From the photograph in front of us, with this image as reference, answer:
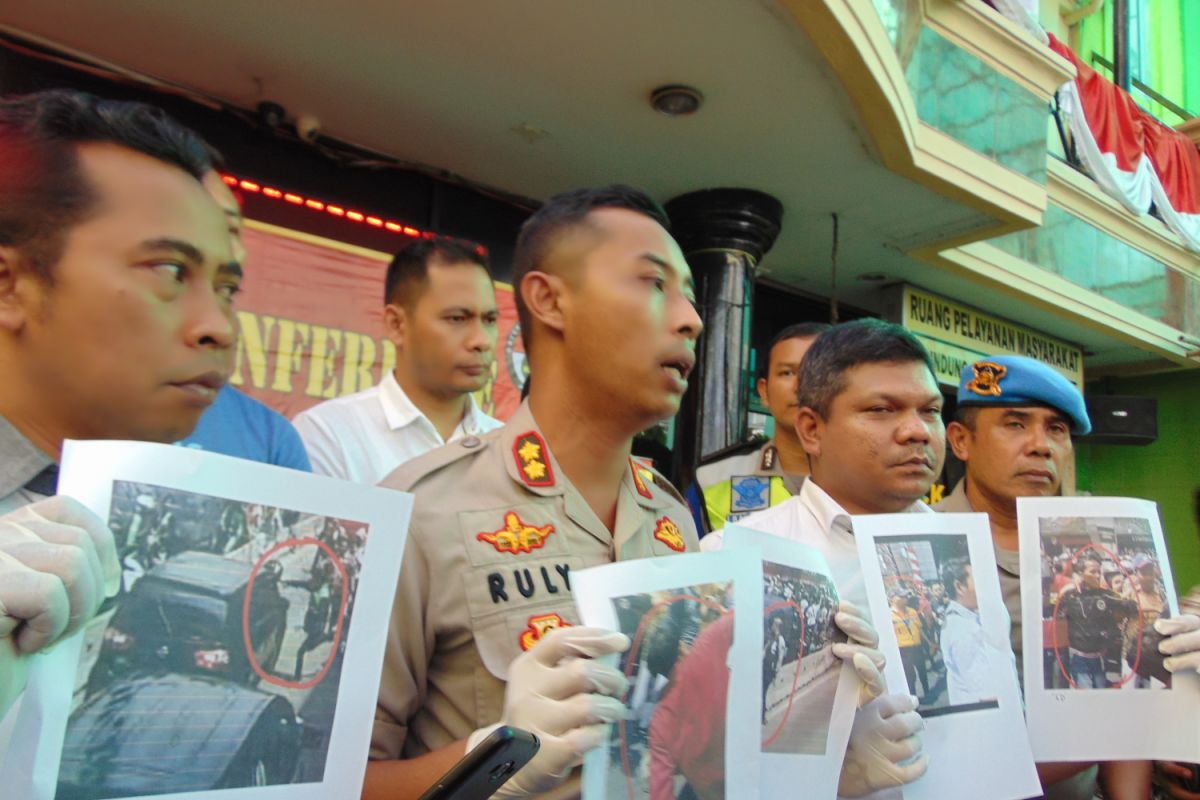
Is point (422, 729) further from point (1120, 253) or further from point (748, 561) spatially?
point (1120, 253)

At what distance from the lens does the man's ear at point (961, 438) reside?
2.43 meters

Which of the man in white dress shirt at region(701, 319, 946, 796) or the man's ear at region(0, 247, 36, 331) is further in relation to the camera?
the man in white dress shirt at region(701, 319, 946, 796)

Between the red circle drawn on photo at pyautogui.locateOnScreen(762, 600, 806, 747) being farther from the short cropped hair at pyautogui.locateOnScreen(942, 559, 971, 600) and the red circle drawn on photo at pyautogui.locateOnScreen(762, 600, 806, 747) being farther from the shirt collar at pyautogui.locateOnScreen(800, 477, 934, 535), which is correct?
the shirt collar at pyautogui.locateOnScreen(800, 477, 934, 535)

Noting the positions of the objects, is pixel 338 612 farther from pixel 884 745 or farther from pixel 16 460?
pixel 884 745

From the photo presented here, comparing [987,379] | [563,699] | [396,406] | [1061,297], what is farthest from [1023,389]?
[1061,297]

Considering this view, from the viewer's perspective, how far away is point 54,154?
1.08 m

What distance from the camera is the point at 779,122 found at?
14.5ft

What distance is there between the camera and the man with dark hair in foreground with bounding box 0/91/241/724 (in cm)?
103

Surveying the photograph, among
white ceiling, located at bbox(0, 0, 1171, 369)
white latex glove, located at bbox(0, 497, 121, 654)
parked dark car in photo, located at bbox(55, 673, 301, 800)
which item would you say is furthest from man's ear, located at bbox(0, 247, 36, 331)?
white ceiling, located at bbox(0, 0, 1171, 369)

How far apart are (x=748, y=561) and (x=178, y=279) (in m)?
0.82

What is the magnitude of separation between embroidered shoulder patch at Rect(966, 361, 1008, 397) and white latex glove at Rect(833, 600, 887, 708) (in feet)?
4.09

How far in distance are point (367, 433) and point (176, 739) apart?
196 cm

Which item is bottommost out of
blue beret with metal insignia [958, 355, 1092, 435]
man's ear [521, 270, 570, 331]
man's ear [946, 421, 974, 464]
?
man's ear [946, 421, 974, 464]

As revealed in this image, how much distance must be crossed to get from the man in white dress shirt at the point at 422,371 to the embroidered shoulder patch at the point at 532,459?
132 cm
